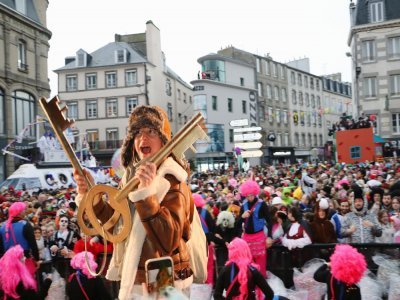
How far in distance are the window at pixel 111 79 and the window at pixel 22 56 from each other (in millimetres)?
15216

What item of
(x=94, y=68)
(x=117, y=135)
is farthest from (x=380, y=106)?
→ (x=94, y=68)

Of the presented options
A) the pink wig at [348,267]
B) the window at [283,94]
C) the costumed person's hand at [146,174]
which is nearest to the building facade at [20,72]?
the pink wig at [348,267]

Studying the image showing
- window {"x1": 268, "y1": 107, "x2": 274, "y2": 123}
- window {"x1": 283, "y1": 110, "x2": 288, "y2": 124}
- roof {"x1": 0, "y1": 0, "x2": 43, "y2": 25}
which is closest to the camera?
roof {"x1": 0, "y1": 0, "x2": 43, "y2": 25}

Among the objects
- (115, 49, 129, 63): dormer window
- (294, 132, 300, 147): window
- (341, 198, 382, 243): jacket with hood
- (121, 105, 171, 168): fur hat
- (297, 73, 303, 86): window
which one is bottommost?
(341, 198, 382, 243): jacket with hood

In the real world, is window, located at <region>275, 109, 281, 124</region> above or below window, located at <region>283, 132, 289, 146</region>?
above

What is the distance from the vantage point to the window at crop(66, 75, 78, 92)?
4159cm

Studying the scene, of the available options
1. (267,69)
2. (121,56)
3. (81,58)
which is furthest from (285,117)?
(81,58)

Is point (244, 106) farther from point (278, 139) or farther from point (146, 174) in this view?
point (146, 174)

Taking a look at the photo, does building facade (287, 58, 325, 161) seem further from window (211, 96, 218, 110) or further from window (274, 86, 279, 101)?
window (211, 96, 218, 110)

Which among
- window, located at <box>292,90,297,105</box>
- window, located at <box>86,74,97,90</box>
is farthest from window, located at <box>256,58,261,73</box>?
→ window, located at <box>86,74,97,90</box>

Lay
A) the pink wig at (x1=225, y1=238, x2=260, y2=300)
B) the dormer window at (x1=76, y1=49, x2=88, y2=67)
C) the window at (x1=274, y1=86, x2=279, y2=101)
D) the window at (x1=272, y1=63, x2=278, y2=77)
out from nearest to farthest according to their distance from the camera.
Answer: the pink wig at (x1=225, y1=238, x2=260, y2=300), the dormer window at (x1=76, y1=49, x2=88, y2=67), the window at (x1=274, y1=86, x2=279, y2=101), the window at (x1=272, y1=63, x2=278, y2=77)

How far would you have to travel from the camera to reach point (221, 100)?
41.6 meters

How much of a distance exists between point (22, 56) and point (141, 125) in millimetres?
A: 25393

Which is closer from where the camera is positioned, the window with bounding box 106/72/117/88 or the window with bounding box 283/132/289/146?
the window with bounding box 106/72/117/88
